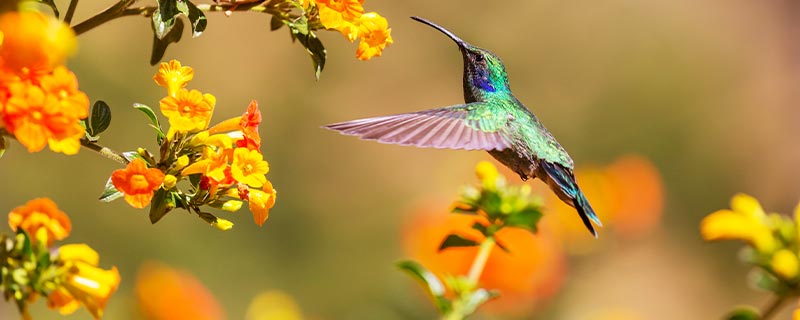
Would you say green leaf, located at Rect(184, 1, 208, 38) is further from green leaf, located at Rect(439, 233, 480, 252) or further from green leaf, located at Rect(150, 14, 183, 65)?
green leaf, located at Rect(439, 233, 480, 252)

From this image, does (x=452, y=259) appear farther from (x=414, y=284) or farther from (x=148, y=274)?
(x=148, y=274)

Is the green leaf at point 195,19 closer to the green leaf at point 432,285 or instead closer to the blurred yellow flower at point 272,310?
the green leaf at point 432,285

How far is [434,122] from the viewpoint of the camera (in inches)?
45.9

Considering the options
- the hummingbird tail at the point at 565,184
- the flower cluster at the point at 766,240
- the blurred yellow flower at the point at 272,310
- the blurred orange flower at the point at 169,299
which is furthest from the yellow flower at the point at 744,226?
the blurred orange flower at the point at 169,299

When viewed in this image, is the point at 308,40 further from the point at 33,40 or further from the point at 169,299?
the point at 169,299

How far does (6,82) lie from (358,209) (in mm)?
2647

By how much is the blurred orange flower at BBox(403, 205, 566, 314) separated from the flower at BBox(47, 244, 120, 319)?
0.93 meters

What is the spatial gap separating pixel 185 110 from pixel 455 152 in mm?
2642

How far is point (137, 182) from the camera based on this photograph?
77cm

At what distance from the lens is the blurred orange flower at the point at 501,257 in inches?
68.4

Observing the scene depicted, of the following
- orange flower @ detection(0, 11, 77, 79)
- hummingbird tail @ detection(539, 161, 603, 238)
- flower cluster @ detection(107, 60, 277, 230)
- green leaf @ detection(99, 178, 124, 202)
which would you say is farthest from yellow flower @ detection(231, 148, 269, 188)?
hummingbird tail @ detection(539, 161, 603, 238)

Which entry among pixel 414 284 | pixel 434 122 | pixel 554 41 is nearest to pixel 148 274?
pixel 414 284

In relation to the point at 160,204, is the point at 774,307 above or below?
above

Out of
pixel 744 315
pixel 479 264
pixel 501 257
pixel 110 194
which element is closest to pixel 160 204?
pixel 110 194
